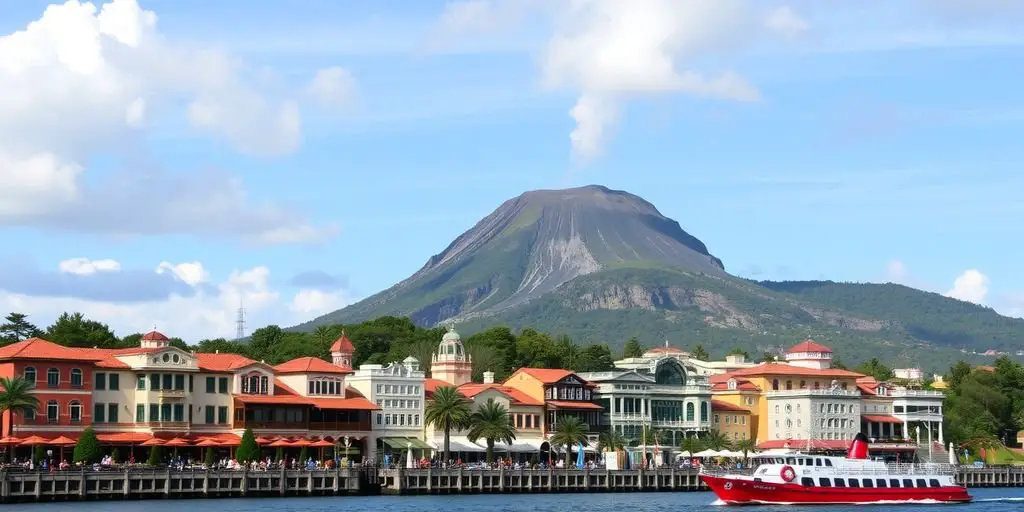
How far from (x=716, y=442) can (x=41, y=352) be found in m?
56.3

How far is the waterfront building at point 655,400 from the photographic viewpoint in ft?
468

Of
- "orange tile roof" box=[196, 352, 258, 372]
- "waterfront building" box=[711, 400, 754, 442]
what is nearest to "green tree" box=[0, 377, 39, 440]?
"orange tile roof" box=[196, 352, 258, 372]

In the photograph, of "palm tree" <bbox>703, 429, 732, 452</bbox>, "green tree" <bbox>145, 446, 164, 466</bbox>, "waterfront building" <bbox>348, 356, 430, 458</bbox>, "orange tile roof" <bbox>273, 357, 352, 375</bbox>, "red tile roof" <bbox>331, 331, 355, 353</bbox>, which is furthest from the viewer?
"red tile roof" <bbox>331, 331, 355, 353</bbox>

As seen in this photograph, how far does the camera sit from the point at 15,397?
10112 centimetres

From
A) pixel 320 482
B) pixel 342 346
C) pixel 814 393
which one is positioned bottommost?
pixel 320 482

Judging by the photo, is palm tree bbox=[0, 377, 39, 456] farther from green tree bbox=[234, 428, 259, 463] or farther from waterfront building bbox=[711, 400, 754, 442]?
waterfront building bbox=[711, 400, 754, 442]

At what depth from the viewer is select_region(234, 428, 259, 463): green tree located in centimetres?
10806

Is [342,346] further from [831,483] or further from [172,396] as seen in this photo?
[831,483]

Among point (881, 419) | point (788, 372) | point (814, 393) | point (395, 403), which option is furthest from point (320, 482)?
point (881, 419)

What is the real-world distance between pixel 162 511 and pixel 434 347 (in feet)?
274

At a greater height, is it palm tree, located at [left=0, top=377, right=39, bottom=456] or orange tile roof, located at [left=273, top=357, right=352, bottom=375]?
orange tile roof, located at [left=273, top=357, right=352, bottom=375]

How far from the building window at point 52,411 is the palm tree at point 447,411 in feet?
87.3

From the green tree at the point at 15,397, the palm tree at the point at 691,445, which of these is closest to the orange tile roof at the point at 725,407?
the palm tree at the point at 691,445

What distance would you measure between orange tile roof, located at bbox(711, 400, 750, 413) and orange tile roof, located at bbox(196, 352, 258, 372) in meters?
49.0
